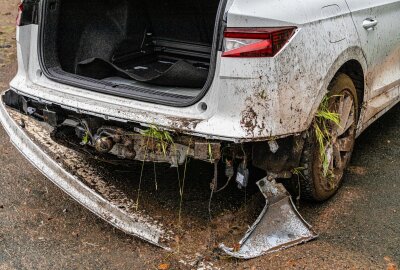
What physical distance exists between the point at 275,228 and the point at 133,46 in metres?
2.34

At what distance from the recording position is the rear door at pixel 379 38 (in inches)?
147

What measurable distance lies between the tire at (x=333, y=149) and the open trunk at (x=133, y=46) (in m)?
0.81

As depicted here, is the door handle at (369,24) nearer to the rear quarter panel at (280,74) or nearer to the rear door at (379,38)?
the rear door at (379,38)

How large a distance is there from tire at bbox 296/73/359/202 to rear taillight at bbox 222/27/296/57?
2.19 feet

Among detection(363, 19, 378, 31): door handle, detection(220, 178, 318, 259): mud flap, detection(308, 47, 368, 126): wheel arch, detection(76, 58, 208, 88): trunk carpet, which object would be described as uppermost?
detection(363, 19, 378, 31): door handle

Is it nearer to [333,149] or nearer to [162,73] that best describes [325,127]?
[333,149]

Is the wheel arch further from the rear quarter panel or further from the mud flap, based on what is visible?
the mud flap

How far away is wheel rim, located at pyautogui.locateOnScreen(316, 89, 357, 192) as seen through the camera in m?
3.67

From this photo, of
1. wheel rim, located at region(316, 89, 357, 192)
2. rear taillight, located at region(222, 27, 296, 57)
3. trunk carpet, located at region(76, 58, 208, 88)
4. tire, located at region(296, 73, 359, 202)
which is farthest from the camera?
trunk carpet, located at region(76, 58, 208, 88)

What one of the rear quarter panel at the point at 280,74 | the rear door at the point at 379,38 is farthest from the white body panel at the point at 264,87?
the rear door at the point at 379,38

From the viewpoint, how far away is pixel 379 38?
400 centimetres

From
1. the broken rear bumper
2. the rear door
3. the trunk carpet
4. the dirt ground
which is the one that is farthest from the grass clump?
the broken rear bumper

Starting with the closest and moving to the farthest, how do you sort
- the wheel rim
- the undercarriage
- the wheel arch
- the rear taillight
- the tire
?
1. the rear taillight
2. the undercarriage
3. the wheel arch
4. the tire
5. the wheel rim

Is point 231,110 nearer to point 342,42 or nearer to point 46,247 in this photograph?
point 342,42
